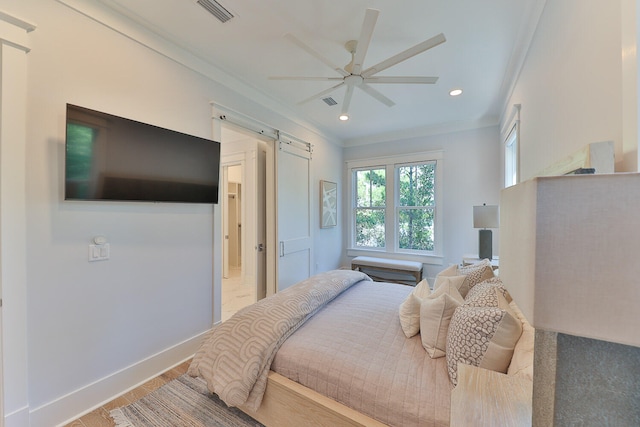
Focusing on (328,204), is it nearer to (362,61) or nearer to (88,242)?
(362,61)

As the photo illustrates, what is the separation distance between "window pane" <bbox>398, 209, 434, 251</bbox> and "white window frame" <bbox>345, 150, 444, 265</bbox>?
9 cm

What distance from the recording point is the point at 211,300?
8.29ft

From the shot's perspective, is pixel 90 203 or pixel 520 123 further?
pixel 520 123

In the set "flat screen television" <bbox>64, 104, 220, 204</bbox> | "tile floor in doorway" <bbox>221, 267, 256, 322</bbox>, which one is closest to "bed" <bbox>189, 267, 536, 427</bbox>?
"flat screen television" <bbox>64, 104, 220, 204</bbox>

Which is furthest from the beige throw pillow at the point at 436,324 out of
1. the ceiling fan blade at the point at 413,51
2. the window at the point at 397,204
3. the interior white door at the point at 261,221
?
the window at the point at 397,204

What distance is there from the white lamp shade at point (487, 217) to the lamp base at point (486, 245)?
205 millimetres

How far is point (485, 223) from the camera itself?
3119mm

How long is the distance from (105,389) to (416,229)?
4395 millimetres

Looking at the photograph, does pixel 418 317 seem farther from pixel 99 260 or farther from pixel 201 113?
pixel 201 113

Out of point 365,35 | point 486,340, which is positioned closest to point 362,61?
point 365,35

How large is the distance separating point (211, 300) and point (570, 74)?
3.13 metres

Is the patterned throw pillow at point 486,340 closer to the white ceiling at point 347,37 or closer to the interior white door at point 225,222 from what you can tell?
the white ceiling at point 347,37

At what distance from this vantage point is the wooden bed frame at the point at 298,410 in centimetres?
120

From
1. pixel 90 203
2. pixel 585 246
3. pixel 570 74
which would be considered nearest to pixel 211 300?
pixel 90 203
